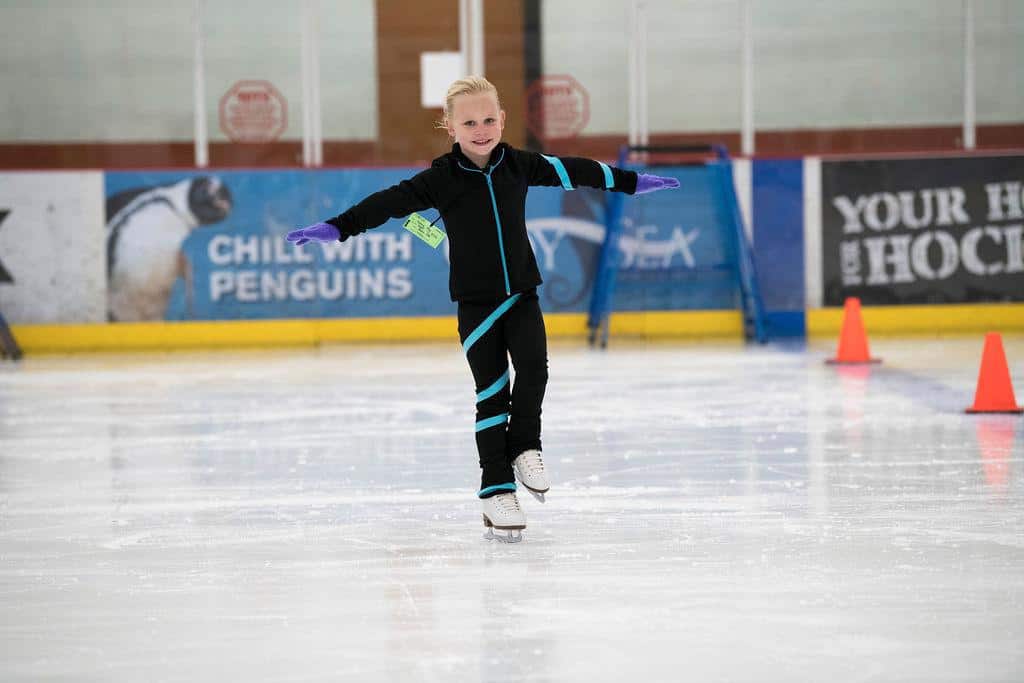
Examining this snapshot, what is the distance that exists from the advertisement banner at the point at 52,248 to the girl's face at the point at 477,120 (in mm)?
8748

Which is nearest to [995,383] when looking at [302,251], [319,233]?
[319,233]

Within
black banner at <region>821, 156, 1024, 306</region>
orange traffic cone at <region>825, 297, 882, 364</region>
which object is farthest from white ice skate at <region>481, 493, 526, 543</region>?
black banner at <region>821, 156, 1024, 306</region>

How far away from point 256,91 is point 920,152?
5.81 metres

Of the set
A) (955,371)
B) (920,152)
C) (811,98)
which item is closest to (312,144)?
(811,98)

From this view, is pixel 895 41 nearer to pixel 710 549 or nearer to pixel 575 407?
pixel 575 407

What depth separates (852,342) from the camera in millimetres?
9930

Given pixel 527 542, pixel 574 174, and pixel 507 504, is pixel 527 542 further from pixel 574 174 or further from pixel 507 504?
pixel 574 174

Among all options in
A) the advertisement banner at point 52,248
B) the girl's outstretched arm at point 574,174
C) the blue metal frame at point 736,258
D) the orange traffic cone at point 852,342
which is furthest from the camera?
the advertisement banner at point 52,248

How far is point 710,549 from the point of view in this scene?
13.7ft

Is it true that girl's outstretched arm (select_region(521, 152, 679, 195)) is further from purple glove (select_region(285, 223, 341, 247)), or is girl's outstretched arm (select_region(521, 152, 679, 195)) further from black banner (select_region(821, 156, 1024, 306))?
black banner (select_region(821, 156, 1024, 306))

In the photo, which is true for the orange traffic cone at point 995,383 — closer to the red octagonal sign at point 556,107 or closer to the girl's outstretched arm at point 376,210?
the girl's outstretched arm at point 376,210

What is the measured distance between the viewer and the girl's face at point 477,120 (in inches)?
174

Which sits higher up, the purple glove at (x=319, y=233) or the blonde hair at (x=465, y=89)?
the blonde hair at (x=465, y=89)

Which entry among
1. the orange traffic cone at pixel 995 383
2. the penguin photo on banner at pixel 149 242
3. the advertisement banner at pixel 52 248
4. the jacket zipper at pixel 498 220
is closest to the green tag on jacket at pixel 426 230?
the jacket zipper at pixel 498 220
